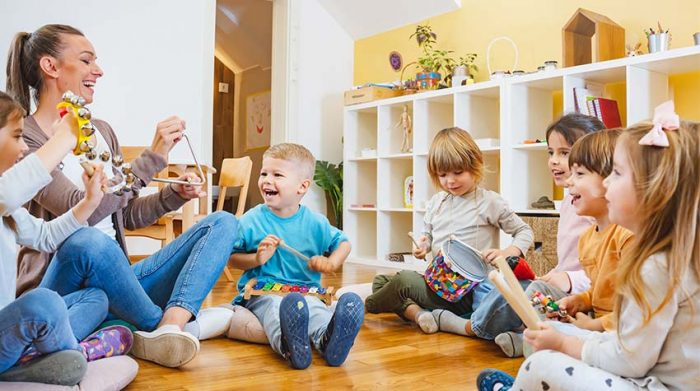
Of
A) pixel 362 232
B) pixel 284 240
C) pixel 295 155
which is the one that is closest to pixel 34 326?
pixel 284 240

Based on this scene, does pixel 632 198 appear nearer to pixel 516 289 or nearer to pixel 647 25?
pixel 516 289

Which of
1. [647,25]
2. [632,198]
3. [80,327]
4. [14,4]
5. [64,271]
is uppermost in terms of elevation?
[14,4]

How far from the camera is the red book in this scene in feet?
11.0

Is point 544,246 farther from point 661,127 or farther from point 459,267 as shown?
point 661,127

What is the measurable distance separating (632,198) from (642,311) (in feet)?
0.56

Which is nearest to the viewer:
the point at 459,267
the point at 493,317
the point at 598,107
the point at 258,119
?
the point at 493,317

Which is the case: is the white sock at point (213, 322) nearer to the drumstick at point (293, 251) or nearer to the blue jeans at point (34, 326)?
the drumstick at point (293, 251)

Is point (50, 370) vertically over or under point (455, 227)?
under

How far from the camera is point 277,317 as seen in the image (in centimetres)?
183

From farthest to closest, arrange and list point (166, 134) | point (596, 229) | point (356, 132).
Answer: point (356, 132), point (166, 134), point (596, 229)

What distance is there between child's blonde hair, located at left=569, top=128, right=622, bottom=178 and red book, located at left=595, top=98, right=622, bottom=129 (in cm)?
192

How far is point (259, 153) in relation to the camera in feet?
22.0

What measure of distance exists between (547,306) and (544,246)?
1.86 metres

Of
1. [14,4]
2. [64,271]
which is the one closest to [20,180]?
[64,271]
